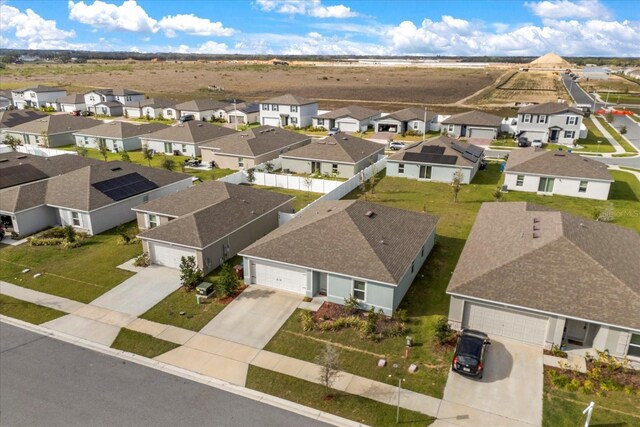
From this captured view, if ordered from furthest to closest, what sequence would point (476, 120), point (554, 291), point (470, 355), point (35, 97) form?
point (35, 97), point (476, 120), point (554, 291), point (470, 355)

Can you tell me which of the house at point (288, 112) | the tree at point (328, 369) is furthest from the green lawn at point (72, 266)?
the house at point (288, 112)

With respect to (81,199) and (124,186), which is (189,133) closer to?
(124,186)

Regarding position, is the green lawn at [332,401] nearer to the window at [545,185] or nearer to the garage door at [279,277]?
the garage door at [279,277]

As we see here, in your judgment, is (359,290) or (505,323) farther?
(359,290)

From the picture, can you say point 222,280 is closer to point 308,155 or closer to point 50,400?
point 50,400

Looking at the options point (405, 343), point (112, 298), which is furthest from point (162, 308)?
point (405, 343)

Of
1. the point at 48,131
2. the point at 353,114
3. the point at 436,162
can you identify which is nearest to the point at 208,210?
the point at 436,162

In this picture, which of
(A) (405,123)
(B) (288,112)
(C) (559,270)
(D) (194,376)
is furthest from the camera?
(B) (288,112)

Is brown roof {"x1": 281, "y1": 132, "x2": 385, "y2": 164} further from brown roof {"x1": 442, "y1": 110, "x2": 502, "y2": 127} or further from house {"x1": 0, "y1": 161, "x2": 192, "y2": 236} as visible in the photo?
brown roof {"x1": 442, "y1": 110, "x2": 502, "y2": 127}
